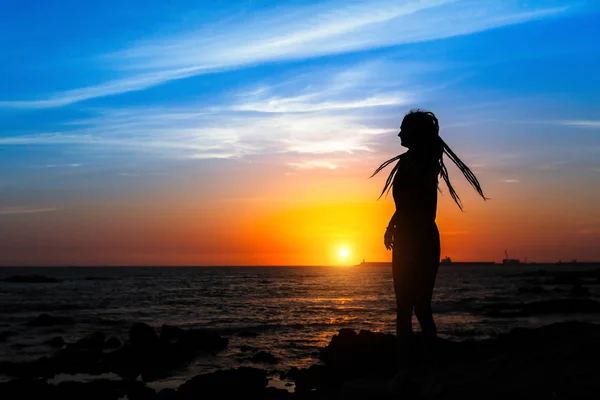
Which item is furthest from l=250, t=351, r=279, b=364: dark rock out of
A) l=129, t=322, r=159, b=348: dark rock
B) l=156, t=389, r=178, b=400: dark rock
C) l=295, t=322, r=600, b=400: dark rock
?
l=295, t=322, r=600, b=400: dark rock

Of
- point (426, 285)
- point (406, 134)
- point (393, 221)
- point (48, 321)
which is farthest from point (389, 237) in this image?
point (48, 321)

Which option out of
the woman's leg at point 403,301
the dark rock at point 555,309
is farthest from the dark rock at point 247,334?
the woman's leg at point 403,301

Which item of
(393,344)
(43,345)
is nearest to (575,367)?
(393,344)

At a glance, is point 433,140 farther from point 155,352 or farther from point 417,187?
Answer: point 155,352

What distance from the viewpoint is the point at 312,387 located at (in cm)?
1350

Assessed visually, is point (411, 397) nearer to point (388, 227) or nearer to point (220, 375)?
point (388, 227)

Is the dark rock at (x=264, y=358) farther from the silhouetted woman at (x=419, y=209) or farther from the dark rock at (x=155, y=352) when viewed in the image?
the silhouetted woman at (x=419, y=209)

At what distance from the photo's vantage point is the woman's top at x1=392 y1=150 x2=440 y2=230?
6.62 meters

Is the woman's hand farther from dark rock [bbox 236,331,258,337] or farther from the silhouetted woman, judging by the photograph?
dark rock [bbox 236,331,258,337]

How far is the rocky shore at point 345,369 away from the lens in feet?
23.2

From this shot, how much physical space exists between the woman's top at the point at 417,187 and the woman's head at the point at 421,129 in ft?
0.44

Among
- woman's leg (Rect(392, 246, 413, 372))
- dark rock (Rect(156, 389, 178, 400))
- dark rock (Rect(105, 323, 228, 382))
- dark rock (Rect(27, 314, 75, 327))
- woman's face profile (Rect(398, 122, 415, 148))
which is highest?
woman's face profile (Rect(398, 122, 415, 148))

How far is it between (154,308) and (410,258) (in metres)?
36.4

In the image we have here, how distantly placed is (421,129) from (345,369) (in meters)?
8.64
